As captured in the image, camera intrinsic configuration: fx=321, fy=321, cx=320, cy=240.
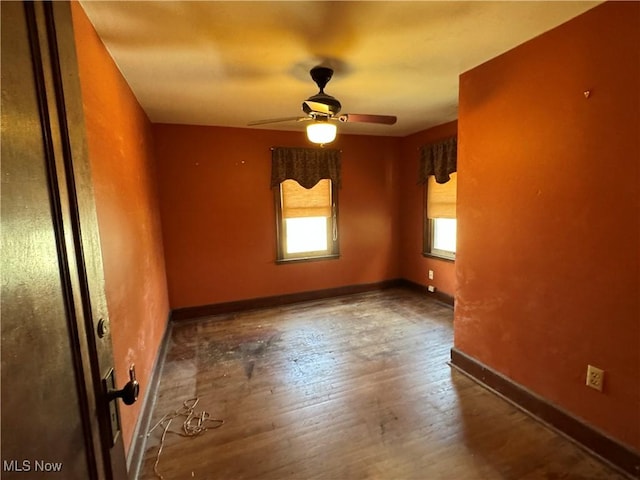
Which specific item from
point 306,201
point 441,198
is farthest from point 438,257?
point 306,201

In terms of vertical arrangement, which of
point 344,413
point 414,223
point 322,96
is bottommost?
point 344,413

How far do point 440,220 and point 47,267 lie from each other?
435 centimetres

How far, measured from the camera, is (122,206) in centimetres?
203

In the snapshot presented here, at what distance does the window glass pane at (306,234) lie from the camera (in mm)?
4434

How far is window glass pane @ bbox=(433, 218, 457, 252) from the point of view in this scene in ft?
13.7

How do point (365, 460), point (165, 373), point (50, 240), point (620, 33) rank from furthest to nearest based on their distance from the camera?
1. point (165, 373)
2. point (365, 460)
3. point (620, 33)
4. point (50, 240)

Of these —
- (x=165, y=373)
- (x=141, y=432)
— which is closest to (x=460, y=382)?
(x=141, y=432)

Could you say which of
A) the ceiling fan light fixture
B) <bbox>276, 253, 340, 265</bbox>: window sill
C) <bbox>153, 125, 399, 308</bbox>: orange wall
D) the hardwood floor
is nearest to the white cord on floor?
the hardwood floor

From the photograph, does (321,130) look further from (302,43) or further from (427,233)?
(427,233)

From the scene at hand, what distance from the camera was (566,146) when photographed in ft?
5.94

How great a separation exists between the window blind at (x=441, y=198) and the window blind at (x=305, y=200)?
1.38 metres

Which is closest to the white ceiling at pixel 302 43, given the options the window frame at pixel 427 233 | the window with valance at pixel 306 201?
the window with valance at pixel 306 201

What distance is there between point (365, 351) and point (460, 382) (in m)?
0.85

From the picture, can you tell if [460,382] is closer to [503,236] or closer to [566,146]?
[503,236]
